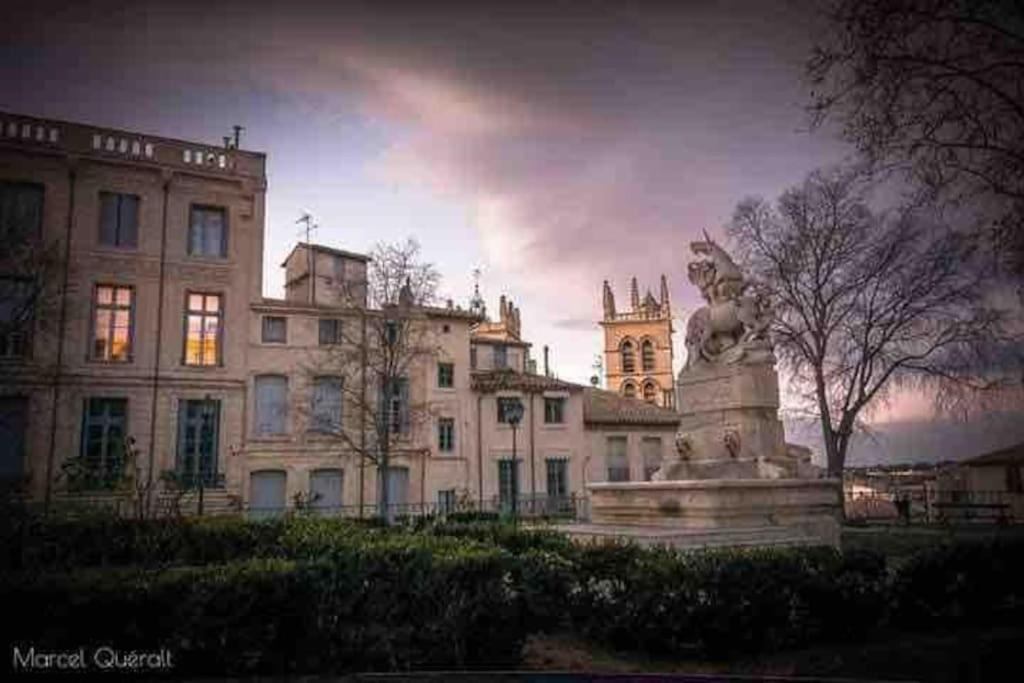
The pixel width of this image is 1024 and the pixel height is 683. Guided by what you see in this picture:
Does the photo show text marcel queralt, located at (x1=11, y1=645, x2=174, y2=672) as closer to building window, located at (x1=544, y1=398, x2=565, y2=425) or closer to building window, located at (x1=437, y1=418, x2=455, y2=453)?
building window, located at (x1=437, y1=418, x2=455, y2=453)

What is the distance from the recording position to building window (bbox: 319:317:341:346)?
30.8 m

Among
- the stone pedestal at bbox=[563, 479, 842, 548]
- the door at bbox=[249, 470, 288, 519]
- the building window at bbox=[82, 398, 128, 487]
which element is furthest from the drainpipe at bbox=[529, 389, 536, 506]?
the stone pedestal at bbox=[563, 479, 842, 548]

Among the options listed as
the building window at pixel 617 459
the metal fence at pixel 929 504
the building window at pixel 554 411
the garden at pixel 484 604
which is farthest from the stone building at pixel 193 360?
the garden at pixel 484 604

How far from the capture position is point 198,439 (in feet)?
90.5

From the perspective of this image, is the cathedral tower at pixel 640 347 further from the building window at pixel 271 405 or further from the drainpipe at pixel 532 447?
the building window at pixel 271 405

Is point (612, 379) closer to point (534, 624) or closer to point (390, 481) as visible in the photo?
point (390, 481)

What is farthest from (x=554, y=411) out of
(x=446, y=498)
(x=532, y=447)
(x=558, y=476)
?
(x=446, y=498)

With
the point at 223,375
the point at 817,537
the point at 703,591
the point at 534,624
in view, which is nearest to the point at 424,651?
the point at 534,624

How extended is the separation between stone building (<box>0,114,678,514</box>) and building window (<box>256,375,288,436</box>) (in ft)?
0.19

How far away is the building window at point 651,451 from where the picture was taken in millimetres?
37938

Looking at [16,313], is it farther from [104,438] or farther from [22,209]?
[104,438]

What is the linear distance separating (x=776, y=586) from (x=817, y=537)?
452 centimetres

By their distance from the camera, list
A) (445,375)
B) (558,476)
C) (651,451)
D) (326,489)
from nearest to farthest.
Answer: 1. (326,489)
2. (445,375)
3. (558,476)
4. (651,451)

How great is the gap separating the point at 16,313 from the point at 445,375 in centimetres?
1706
